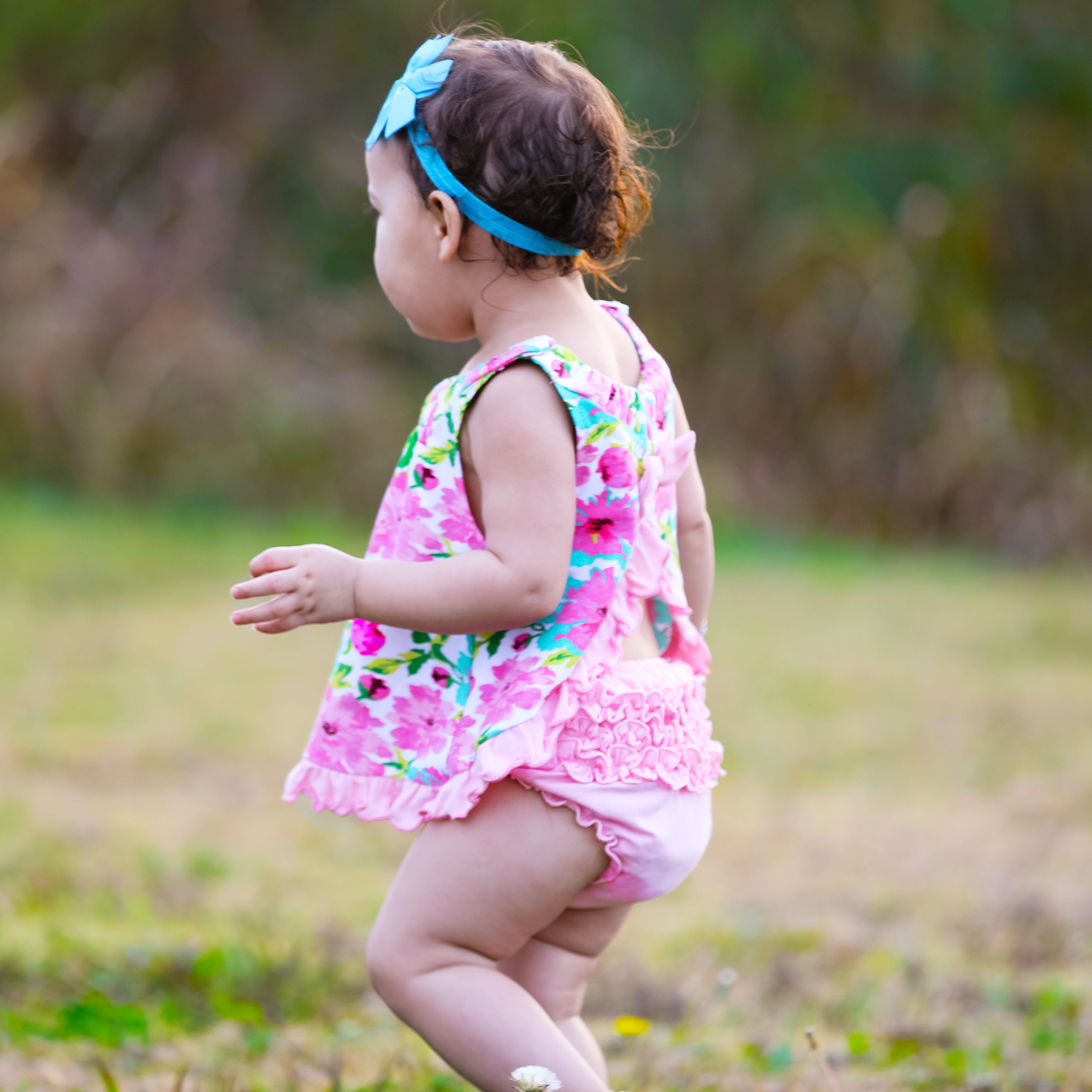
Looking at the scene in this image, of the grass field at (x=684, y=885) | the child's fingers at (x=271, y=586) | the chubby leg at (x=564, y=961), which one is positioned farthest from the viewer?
the grass field at (x=684, y=885)

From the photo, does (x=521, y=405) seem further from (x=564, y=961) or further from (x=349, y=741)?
(x=564, y=961)

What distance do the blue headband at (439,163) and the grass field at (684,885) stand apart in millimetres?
1141

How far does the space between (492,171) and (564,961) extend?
0.91 m

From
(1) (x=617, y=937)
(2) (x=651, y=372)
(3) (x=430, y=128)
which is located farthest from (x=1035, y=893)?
(3) (x=430, y=128)

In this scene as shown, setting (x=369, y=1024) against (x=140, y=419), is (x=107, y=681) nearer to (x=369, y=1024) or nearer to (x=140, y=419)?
(x=369, y=1024)

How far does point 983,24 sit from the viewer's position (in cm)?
927

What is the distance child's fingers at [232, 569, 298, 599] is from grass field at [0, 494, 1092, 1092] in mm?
742

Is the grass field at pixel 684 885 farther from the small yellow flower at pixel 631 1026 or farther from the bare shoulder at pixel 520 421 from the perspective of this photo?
the bare shoulder at pixel 520 421

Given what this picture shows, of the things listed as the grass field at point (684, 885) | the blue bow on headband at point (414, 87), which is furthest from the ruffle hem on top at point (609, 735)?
the grass field at point (684, 885)

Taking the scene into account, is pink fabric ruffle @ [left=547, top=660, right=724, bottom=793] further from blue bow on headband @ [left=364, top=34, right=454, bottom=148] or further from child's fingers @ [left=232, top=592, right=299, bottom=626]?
blue bow on headband @ [left=364, top=34, right=454, bottom=148]

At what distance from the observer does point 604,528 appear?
4.70 feet

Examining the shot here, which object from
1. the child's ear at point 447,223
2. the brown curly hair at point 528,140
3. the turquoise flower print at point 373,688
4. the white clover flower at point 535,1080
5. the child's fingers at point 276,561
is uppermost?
the brown curly hair at point 528,140

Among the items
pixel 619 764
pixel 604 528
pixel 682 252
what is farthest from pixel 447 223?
pixel 682 252

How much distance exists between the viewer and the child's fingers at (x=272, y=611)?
131 centimetres
